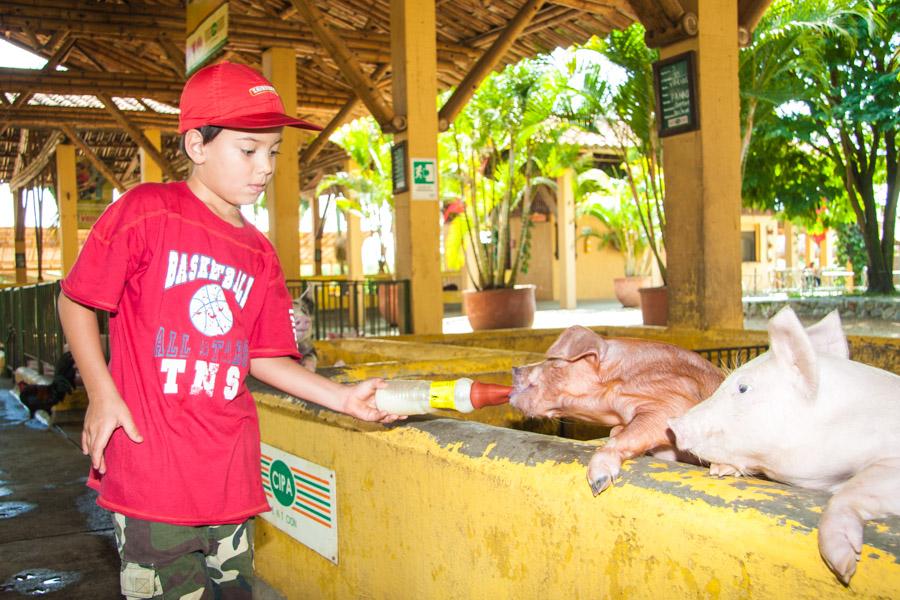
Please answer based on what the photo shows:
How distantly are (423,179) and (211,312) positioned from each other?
7559mm

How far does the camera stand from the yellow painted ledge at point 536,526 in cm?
150

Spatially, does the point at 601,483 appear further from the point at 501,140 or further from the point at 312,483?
the point at 501,140

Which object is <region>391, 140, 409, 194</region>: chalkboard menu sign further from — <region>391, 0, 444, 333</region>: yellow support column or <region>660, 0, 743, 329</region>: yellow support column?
<region>660, 0, 743, 329</region>: yellow support column

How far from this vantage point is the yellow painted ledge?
1.50 metres

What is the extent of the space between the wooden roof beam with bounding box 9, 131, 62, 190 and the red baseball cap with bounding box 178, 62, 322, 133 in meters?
20.3

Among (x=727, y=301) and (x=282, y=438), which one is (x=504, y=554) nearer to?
(x=282, y=438)

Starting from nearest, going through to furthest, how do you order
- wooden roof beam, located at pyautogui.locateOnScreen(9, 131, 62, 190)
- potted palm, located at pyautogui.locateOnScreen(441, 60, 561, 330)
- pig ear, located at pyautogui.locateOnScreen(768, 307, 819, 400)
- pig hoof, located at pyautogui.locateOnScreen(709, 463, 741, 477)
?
1. pig ear, located at pyautogui.locateOnScreen(768, 307, 819, 400)
2. pig hoof, located at pyautogui.locateOnScreen(709, 463, 741, 477)
3. potted palm, located at pyautogui.locateOnScreen(441, 60, 561, 330)
4. wooden roof beam, located at pyautogui.locateOnScreen(9, 131, 62, 190)

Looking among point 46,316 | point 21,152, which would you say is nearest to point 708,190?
point 46,316

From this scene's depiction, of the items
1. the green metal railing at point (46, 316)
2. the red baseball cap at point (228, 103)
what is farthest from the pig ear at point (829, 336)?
the green metal railing at point (46, 316)

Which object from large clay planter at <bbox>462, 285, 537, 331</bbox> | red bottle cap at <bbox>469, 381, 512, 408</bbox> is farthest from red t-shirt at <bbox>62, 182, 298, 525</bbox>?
large clay planter at <bbox>462, 285, 537, 331</bbox>

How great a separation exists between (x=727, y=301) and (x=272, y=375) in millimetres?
5450

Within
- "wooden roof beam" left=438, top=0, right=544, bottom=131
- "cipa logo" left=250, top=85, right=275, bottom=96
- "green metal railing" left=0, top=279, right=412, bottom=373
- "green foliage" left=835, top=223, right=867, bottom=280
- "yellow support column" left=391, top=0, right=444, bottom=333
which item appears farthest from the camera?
"green foliage" left=835, top=223, right=867, bottom=280

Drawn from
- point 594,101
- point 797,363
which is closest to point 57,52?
point 594,101

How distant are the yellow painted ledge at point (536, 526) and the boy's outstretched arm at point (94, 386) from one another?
0.86 metres
